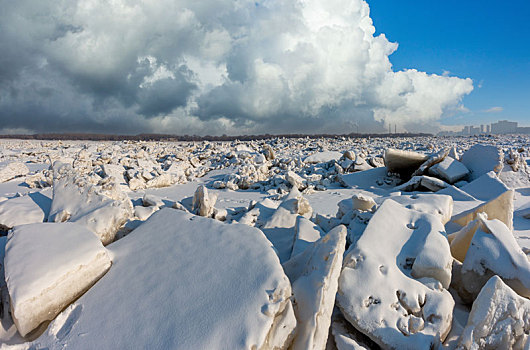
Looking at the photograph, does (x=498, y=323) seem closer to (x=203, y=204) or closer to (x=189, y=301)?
(x=189, y=301)

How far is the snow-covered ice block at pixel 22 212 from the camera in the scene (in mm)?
2758

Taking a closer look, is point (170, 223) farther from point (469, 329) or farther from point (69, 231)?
point (469, 329)

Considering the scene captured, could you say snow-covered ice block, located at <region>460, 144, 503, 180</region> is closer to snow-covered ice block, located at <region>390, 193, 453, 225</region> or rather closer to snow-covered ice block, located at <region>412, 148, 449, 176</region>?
snow-covered ice block, located at <region>412, 148, 449, 176</region>

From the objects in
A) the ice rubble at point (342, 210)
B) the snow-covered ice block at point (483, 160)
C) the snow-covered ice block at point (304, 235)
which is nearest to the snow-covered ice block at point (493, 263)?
the ice rubble at point (342, 210)

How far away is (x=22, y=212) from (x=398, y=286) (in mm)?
3549

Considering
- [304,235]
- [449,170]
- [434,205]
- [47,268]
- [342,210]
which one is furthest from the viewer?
[449,170]

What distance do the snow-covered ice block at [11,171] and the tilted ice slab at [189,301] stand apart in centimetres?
698

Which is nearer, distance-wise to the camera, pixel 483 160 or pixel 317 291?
pixel 317 291

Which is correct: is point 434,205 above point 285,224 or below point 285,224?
above

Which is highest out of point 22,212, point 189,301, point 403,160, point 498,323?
point 403,160

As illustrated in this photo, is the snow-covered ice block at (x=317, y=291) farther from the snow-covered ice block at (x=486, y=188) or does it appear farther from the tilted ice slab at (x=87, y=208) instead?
the snow-covered ice block at (x=486, y=188)

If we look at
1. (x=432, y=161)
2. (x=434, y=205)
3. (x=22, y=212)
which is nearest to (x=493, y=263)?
(x=434, y=205)

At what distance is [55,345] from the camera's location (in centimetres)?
141

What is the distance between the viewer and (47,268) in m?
1.63
